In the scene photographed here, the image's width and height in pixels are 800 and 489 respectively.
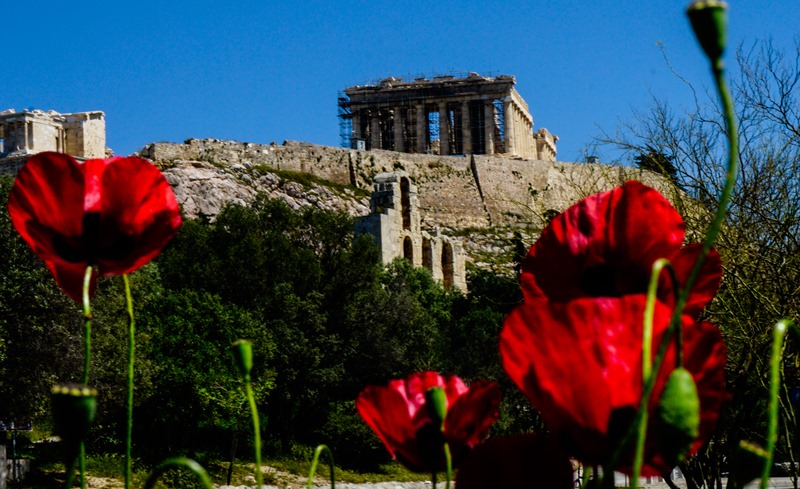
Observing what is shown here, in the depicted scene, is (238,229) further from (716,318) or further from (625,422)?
(625,422)

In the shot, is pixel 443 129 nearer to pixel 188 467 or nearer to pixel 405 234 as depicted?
pixel 405 234

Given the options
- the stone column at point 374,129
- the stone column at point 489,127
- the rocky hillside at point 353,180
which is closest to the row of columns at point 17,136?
the rocky hillside at point 353,180

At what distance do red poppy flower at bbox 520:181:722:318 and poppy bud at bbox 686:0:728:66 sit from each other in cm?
58

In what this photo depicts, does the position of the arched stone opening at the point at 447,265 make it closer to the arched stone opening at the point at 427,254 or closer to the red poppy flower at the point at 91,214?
the arched stone opening at the point at 427,254

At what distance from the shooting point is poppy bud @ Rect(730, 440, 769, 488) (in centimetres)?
114

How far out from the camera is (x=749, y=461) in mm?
1163

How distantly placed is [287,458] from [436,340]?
10.2m

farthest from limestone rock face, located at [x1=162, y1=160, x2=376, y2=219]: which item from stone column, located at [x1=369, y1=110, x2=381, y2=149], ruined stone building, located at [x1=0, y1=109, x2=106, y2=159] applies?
stone column, located at [x1=369, y1=110, x2=381, y2=149]

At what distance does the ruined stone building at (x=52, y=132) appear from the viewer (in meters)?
72.4

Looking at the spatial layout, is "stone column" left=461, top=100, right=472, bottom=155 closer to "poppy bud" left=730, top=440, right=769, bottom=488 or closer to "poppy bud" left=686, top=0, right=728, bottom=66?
"poppy bud" left=730, top=440, right=769, bottom=488

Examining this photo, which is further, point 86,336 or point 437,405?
point 437,405

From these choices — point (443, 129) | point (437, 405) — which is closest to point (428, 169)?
point (443, 129)

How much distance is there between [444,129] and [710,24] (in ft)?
323

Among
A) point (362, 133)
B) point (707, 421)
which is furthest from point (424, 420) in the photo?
point (362, 133)
